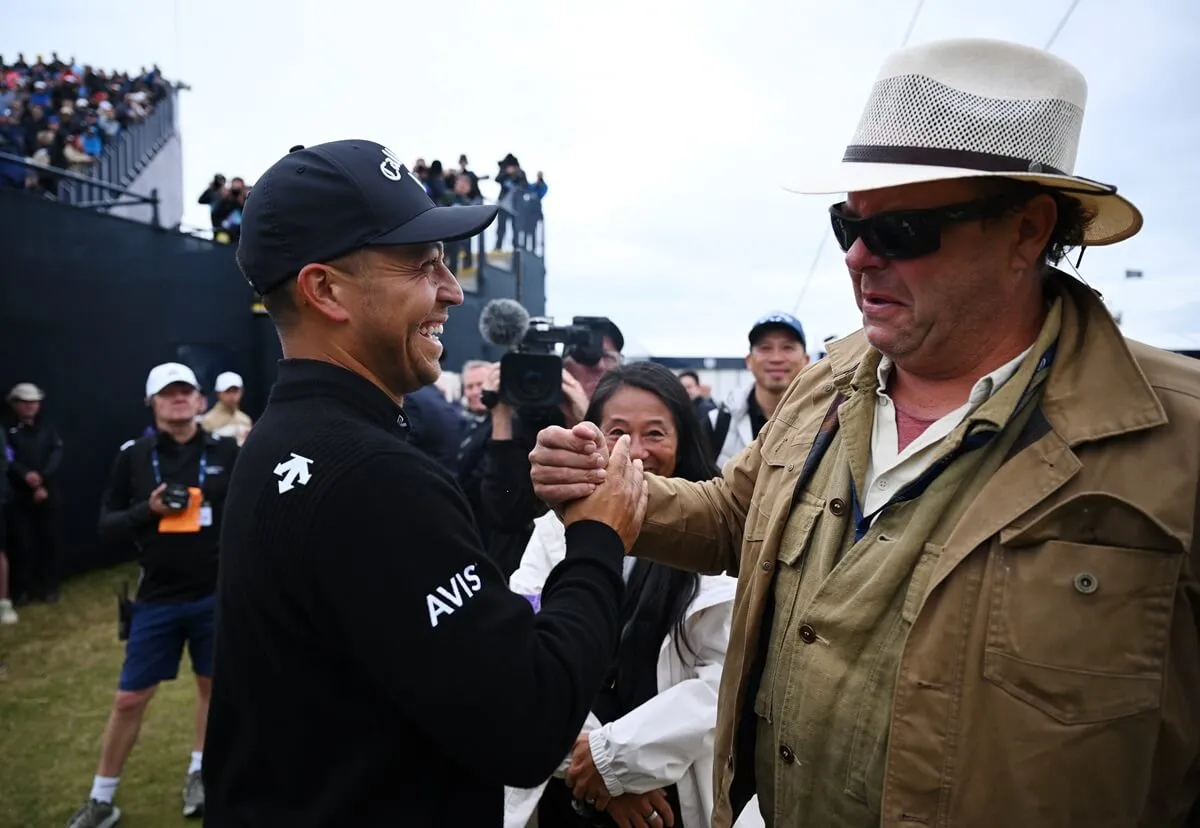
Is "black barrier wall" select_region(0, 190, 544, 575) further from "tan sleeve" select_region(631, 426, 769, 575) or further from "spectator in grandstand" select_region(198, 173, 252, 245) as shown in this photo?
"tan sleeve" select_region(631, 426, 769, 575)

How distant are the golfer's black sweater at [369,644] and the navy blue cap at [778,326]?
368cm

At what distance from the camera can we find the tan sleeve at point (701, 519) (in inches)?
79.1

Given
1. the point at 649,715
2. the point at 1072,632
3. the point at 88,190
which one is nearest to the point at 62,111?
the point at 88,190

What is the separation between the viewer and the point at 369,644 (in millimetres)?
1223

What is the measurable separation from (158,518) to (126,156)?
37.0 ft

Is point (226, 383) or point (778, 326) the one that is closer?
point (778, 326)

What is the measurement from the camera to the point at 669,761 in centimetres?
225

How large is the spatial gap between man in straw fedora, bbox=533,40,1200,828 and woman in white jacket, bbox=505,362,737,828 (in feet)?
1.44

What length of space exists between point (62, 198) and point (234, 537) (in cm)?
1106

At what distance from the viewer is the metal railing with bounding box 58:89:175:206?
1080 centimetres

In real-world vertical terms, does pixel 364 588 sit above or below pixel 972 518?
below

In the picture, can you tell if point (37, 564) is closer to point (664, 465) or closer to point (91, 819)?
point (91, 819)

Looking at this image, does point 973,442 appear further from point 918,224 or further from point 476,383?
point 476,383

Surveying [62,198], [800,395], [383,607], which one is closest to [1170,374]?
[800,395]
